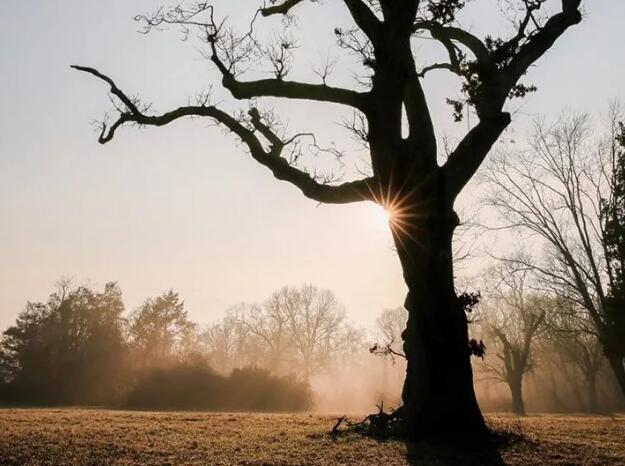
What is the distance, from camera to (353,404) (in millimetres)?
Answer: 64750

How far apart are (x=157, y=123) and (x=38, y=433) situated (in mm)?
5824

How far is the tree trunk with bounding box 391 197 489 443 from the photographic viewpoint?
24.1 ft

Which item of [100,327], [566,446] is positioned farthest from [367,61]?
[100,327]

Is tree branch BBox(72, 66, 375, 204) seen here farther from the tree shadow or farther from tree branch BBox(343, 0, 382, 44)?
the tree shadow

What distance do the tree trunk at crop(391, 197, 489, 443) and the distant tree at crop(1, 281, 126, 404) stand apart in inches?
1268

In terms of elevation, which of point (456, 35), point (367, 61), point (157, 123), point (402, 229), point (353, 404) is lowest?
point (353, 404)

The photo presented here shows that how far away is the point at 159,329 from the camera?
51.3 meters

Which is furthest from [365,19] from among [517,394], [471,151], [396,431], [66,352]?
[66,352]

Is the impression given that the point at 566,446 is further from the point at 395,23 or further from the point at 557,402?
the point at 557,402

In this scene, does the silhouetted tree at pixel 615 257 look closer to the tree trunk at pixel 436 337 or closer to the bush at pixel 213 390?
the tree trunk at pixel 436 337

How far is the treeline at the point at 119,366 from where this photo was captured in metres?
33.4

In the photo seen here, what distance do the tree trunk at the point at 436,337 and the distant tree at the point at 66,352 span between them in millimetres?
32203

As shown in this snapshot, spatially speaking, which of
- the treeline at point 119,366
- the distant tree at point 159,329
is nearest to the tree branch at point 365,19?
the treeline at point 119,366

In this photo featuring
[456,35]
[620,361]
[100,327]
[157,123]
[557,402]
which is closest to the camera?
[157,123]
